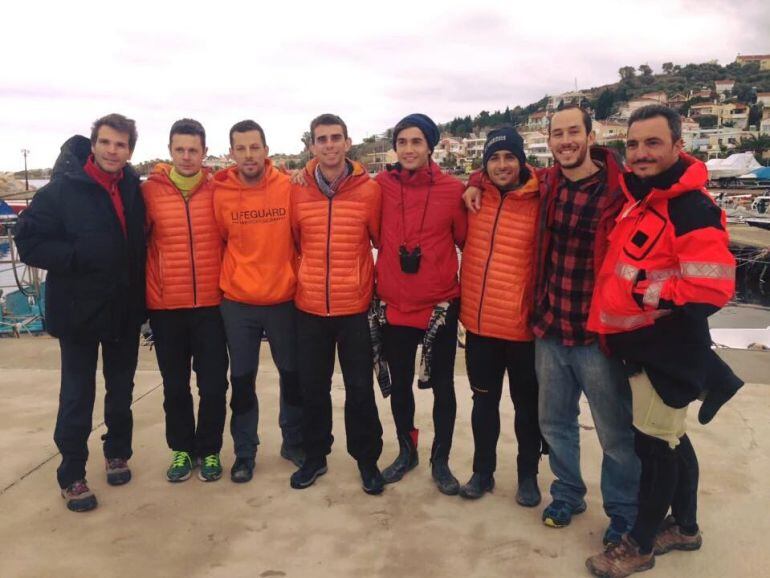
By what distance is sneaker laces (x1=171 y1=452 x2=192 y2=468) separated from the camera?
303 cm

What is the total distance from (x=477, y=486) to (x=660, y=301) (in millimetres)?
1330

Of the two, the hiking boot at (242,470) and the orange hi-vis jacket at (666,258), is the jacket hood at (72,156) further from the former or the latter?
the orange hi-vis jacket at (666,258)

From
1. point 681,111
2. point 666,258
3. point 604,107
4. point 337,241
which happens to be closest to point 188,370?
point 337,241

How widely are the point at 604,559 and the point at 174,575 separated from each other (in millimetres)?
1678

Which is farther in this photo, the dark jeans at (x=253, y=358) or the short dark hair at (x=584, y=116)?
the dark jeans at (x=253, y=358)

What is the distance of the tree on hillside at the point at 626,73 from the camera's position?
15175 cm

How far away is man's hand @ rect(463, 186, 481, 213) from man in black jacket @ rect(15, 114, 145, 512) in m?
1.61

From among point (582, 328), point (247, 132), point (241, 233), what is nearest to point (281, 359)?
point (241, 233)

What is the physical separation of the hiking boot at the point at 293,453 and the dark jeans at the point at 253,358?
3 centimetres

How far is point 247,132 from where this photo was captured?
2824 millimetres

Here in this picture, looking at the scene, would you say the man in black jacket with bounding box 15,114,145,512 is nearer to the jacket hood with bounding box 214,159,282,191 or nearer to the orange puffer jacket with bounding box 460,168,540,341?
the jacket hood with bounding box 214,159,282,191

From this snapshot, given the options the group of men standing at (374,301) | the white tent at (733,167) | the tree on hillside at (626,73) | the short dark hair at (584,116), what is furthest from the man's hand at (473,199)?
the tree on hillside at (626,73)

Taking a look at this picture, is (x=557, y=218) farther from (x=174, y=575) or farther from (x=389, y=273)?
(x=174, y=575)

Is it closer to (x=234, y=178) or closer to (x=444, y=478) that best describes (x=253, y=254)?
(x=234, y=178)
